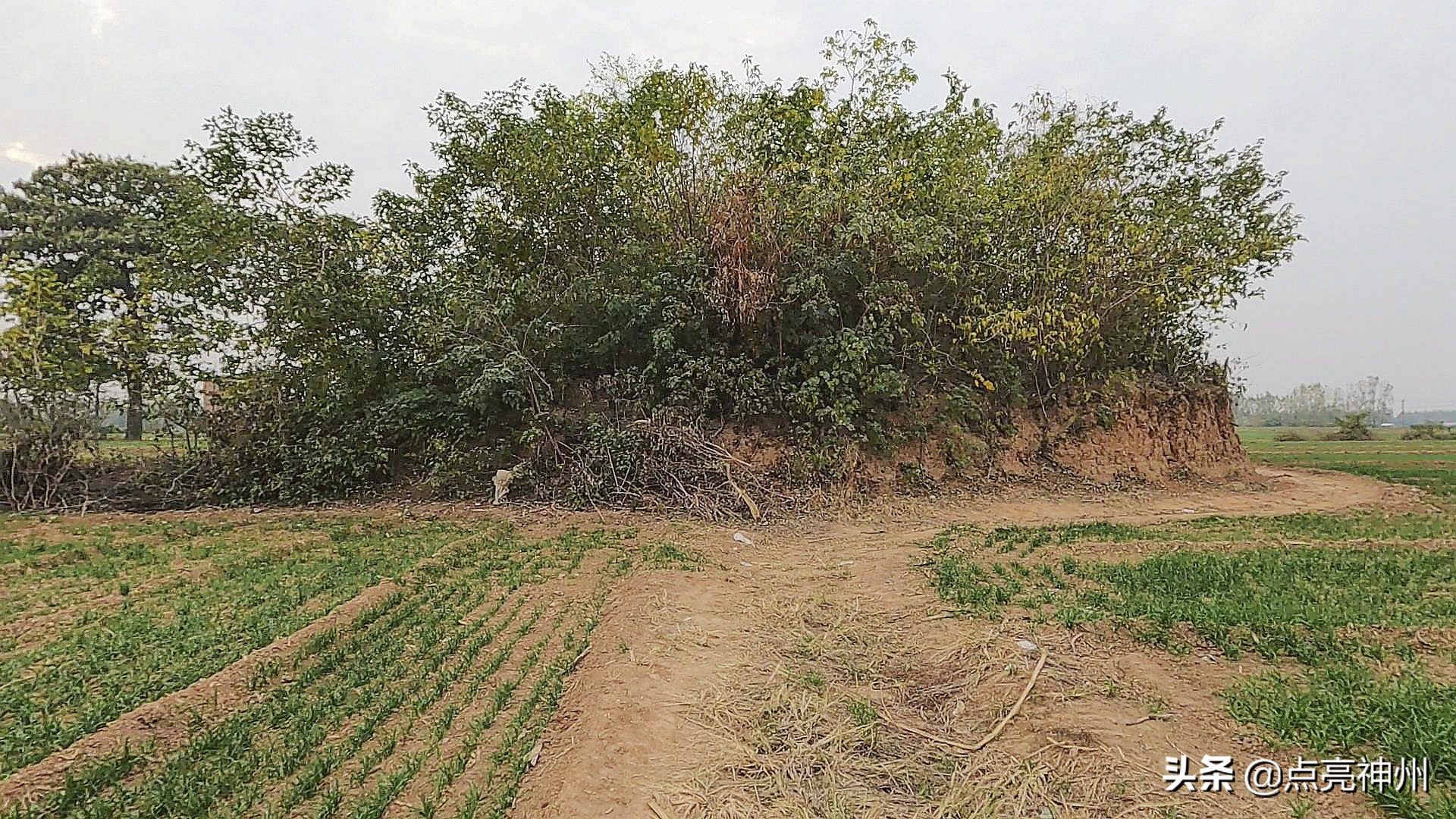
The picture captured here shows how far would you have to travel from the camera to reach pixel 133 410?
8.77 metres

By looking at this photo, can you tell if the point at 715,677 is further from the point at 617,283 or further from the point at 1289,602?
the point at 617,283

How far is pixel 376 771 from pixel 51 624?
10.1ft

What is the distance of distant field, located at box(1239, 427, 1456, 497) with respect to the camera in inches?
411

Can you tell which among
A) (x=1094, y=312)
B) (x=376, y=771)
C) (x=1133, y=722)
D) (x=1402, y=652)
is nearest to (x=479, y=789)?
(x=376, y=771)

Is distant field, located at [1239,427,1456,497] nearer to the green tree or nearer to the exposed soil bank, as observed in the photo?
the exposed soil bank

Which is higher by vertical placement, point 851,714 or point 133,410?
point 133,410

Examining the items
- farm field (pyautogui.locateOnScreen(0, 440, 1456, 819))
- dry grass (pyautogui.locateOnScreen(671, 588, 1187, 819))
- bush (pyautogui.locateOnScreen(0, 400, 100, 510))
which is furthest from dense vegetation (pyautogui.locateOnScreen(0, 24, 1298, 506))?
dry grass (pyautogui.locateOnScreen(671, 588, 1187, 819))

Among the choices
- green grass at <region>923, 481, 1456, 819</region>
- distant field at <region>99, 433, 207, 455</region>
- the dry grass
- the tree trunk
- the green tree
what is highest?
the green tree

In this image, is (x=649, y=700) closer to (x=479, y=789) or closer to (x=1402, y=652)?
(x=479, y=789)

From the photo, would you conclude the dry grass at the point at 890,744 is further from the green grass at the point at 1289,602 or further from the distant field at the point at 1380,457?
the distant field at the point at 1380,457

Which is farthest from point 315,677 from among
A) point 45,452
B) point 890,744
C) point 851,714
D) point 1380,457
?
point 1380,457

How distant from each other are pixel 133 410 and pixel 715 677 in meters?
9.30

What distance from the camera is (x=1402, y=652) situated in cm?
317

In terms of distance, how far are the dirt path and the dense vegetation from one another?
4576 mm
